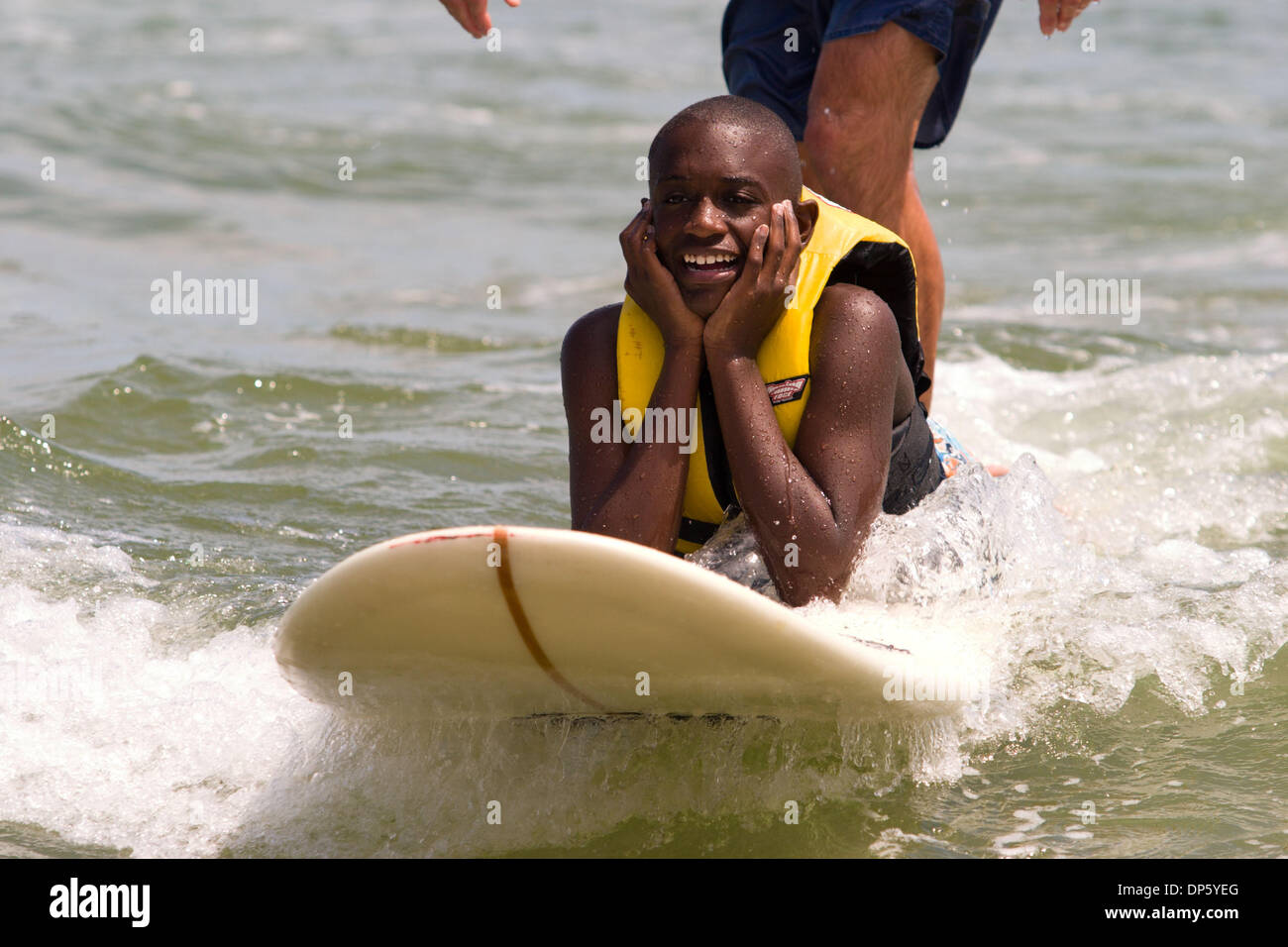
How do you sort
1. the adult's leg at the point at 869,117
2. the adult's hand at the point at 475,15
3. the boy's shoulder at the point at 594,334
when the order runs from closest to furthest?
the boy's shoulder at the point at 594,334 → the adult's hand at the point at 475,15 → the adult's leg at the point at 869,117

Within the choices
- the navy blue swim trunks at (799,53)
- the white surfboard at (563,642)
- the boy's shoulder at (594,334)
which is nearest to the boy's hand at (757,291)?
the boy's shoulder at (594,334)

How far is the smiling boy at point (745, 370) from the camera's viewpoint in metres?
2.90

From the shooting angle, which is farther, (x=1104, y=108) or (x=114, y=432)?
(x=1104, y=108)

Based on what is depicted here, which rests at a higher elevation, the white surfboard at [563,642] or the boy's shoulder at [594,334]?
the boy's shoulder at [594,334]

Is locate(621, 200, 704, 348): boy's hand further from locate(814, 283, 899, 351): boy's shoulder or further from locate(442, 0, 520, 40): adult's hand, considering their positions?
locate(442, 0, 520, 40): adult's hand

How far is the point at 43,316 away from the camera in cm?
691

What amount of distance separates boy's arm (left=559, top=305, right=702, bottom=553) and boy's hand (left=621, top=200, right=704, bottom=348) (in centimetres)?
3

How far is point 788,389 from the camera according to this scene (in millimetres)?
2996

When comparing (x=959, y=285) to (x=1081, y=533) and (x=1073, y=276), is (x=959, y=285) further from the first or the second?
(x=1081, y=533)

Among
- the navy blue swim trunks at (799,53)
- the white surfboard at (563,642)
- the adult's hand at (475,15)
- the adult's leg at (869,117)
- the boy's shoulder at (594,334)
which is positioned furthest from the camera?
the navy blue swim trunks at (799,53)

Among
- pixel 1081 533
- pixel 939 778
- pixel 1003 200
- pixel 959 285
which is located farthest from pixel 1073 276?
pixel 939 778

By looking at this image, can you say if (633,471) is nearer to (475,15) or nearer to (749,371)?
(749,371)

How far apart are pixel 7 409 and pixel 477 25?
2.52 meters

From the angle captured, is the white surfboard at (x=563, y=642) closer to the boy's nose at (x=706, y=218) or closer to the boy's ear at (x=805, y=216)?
the boy's nose at (x=706, y=218)
